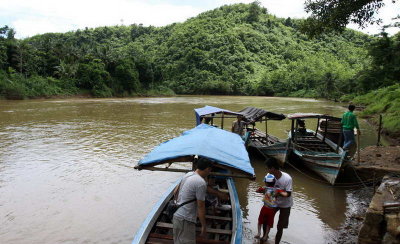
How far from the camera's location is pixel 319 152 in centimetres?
967

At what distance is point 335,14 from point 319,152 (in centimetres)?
434

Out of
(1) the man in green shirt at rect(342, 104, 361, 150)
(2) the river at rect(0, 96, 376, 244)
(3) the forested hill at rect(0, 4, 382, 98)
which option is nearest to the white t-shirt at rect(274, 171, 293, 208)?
(2) the river at rect(0, 96, 376, 244)

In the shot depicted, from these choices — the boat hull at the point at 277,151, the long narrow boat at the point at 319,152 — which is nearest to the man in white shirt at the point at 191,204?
the long narrow boat at the point at 319,152

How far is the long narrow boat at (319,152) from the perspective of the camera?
8.19 metres

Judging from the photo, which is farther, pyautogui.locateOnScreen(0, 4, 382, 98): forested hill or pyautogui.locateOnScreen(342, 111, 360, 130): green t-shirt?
pyautogui.locateOnScreen(0, 4, 382, 98): forested hill

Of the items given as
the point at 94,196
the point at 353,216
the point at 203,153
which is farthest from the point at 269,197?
the point at 94,196

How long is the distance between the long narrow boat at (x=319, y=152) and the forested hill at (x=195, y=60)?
59.1 feet

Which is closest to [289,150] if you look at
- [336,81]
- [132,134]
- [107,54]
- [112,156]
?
[112,156]

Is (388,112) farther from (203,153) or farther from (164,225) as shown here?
(164,225)

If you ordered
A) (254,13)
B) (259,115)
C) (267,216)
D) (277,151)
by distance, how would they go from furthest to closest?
(254,13) → (259,115) → (277,151) → (267,216)

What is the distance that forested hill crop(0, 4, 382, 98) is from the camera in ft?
150

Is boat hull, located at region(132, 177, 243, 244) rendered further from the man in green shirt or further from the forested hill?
the forested hill

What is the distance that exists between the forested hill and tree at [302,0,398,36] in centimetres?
1770

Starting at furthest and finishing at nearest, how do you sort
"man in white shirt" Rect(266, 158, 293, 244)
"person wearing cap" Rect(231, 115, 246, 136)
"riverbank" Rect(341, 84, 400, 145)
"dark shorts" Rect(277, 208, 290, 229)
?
"riverbank" Rect(341, 84, 400, 145)
"person wearing cap" Rect(231, 115, 246, 136)
"dark shorts" Rect(277, 208, 290, 229)
"man in white shirt" Rect(266, 158, 293, 244)
